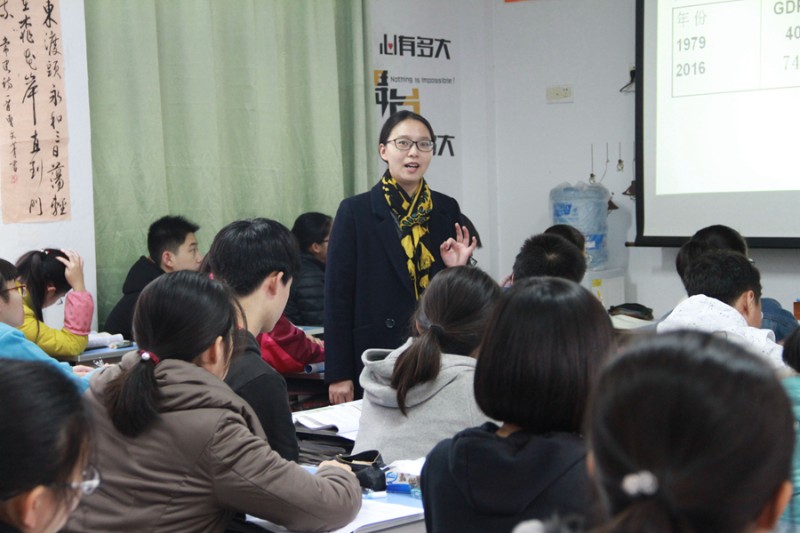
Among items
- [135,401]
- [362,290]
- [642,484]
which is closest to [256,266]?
[135,401]

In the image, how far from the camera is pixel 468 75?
5996 mm

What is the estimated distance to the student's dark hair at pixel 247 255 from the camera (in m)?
2.24

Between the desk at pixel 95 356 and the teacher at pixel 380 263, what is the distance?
41.4 inches

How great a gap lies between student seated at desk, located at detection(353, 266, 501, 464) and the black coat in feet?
3.51

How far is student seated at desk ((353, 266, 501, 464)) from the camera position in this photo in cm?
204

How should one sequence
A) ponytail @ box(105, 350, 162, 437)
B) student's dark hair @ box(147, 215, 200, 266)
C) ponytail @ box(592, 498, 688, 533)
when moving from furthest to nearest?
1. student's dark hair @ box(147, 215, 200, 266)
2. ponytail @ box(105, 350, 162, 437)
3. ponytail @ box(592, 498, 688, 533)

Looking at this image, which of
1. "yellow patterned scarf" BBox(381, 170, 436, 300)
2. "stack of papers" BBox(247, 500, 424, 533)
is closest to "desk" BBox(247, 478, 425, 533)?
"stack of papers" BBox(247, 500, 424, 533)

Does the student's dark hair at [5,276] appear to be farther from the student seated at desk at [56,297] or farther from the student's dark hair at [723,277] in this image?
the student's dark hair at [723,277]

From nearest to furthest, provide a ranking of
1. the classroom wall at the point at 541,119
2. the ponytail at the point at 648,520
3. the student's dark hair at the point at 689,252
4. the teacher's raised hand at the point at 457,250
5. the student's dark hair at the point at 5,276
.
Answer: the ponytail at the point at 648,520 < the student's dark hair at the point at 5,276 < the teacher's raised hand at the point at 457,250 < the student's dark hair at the point at 689,252 < the classroom wall at the point at 541,119

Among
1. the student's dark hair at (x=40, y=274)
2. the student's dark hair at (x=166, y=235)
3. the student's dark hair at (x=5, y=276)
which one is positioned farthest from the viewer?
the student's dark hair at (x=166, y=235)

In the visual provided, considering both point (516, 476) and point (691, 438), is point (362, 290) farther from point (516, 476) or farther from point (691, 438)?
point (691, 438)

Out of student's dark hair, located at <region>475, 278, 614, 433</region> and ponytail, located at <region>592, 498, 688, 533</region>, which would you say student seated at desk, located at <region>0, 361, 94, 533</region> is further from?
ponytail, located at <region>592, 498, 688, 533</region>

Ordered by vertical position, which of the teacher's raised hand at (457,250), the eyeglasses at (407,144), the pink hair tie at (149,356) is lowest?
the pink hair tie at (149,356)

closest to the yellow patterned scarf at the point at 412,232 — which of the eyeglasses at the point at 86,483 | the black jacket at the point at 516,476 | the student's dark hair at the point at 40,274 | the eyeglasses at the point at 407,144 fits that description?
the eyeglasses at the point at 407,144
